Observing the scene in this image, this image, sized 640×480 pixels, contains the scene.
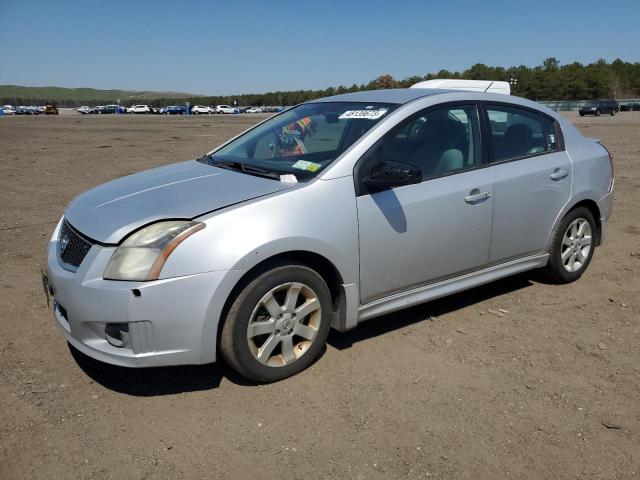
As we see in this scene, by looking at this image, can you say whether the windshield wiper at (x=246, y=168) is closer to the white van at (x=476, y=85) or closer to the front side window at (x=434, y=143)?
the front side window at (x=434, y=143)

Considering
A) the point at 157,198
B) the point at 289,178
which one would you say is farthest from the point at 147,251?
the point at 289,178

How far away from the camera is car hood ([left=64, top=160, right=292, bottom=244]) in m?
3.02

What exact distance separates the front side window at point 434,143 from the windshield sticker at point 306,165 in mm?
294

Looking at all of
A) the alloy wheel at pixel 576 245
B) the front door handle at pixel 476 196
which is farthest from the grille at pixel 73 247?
the alloy wheel at pixel 576 245

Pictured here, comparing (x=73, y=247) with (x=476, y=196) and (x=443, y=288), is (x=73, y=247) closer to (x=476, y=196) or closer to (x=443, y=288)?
(x=443, y=288)

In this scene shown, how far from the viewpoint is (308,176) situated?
3.39 metres

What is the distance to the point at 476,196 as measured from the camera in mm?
3908

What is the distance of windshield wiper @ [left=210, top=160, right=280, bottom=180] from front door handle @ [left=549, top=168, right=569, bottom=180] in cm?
236

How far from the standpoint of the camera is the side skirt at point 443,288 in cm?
360

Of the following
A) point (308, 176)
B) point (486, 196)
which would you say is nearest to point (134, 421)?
point (308, 176)

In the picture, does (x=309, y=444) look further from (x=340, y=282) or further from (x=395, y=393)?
(x=340, y=282)

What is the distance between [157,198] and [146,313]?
32.0 inches

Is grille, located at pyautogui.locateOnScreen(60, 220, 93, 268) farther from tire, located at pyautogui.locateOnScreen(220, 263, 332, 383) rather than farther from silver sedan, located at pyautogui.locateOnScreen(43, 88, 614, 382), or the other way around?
tire, located at pyautogui.locateOnScreen(220, 263, 332, 383)

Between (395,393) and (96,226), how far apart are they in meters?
1.97
